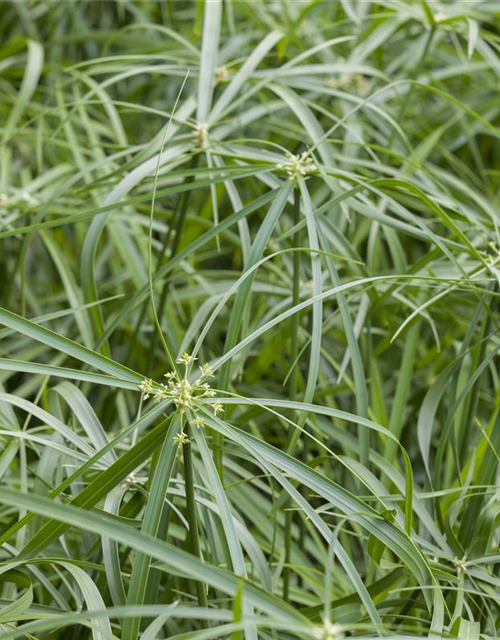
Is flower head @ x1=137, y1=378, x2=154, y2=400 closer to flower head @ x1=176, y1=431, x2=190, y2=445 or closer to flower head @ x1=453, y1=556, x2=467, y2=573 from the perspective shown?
flower head @ x1=176, y1=431, x2=190, y2=445

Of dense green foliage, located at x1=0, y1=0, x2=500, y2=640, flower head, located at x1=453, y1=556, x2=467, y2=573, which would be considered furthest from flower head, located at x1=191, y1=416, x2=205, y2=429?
flower head, located at x1=453, y1=556, x2=467, y2=573

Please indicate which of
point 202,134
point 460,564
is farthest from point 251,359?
point 460,564

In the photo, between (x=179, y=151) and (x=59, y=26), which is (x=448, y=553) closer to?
(x=179, y=151)

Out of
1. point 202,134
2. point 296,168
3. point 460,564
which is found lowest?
point 460,564

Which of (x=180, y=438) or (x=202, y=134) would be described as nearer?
(x=180, y=438)

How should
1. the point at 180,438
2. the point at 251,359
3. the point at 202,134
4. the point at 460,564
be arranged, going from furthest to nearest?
the point at 251,359, the point at 202,134, the point at 460,564, the point at 180,438

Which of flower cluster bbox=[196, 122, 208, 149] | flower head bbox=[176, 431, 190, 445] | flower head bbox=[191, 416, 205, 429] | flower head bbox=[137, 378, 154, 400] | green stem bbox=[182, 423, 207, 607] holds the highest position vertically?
flower cluster bbox=[196, 122, 208, 149]

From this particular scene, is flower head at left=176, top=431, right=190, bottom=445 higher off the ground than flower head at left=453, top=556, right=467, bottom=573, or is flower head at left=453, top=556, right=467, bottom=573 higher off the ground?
flower head at left=176, top=431, right=190, bottom=445

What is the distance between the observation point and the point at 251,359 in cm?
130

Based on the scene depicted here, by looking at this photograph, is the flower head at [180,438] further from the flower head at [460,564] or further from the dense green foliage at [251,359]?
the flower head at [460,564]

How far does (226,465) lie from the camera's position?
0.84 meters

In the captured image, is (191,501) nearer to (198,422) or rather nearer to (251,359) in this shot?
(198,422)

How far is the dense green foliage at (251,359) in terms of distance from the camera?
555 millimetres

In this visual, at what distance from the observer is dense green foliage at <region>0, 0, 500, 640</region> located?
0.56 metres
